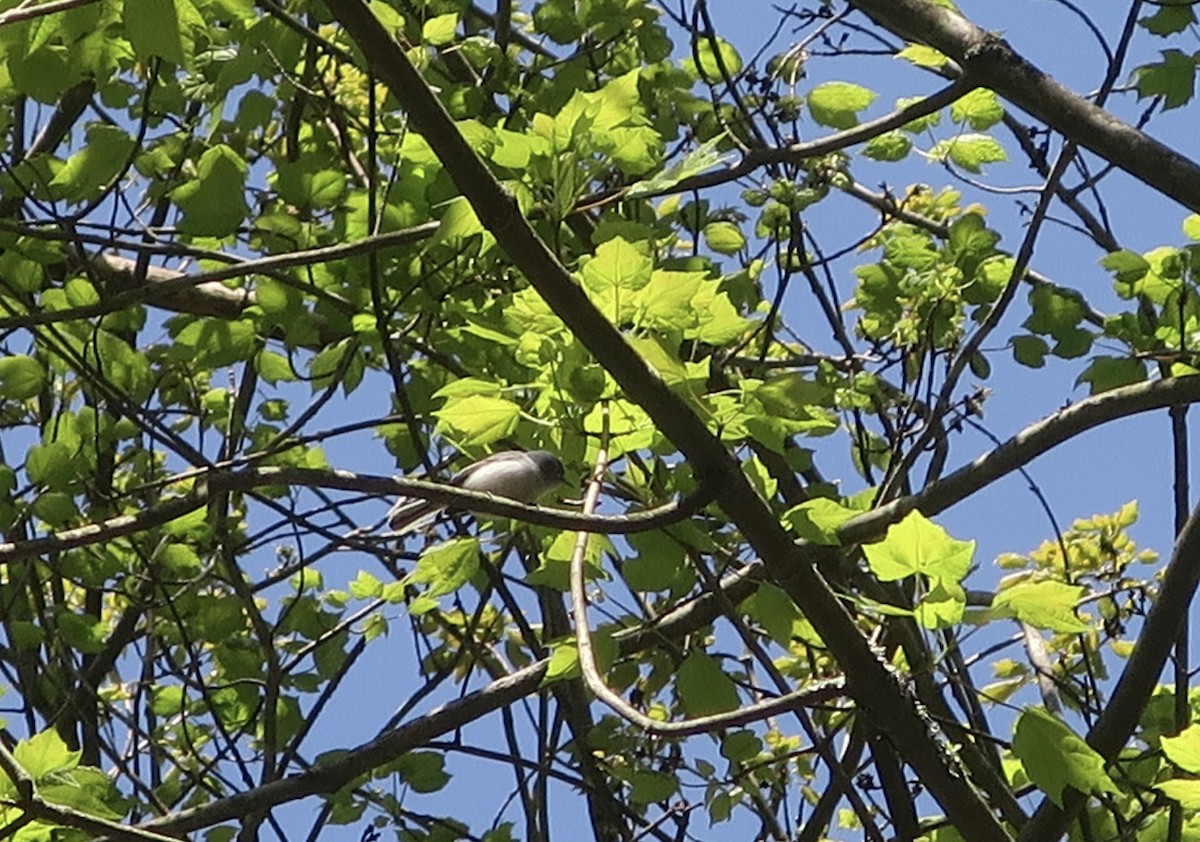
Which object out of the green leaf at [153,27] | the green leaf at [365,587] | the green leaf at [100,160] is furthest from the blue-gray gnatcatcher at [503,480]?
the green leaf at [153,27]

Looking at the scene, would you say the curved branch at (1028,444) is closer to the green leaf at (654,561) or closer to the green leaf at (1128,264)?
the green leaf at (1128,264)

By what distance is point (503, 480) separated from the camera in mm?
2287

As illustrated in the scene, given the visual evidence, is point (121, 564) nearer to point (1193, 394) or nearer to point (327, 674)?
point (327, 674)

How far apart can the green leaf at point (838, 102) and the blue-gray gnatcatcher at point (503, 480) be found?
0.64 metres

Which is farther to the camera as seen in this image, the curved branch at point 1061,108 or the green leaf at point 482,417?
the curved branch at point 1061,108

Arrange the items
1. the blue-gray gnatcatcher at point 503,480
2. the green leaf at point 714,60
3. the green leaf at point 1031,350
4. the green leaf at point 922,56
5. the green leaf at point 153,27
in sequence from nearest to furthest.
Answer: the green leaf at point 153,27 → the blue-gray gnatcatcher at point 503,480 → the green leaf at point 922,56 → the green leaf at point 1031,350 → the green leaf at point 714,60

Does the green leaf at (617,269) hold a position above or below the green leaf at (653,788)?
above

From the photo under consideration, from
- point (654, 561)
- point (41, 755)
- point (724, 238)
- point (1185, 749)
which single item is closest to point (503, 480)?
point (654, 561)

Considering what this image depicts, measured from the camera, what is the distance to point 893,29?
211 cm

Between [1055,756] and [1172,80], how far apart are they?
120cm

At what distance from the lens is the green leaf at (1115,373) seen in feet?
7.59

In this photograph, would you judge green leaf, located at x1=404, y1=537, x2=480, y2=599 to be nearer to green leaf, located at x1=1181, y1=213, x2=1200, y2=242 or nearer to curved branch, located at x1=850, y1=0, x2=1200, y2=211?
curved branch, located at x1=850, y1=0, x2=1200, y2=211

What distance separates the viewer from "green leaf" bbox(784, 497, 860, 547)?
1747 millimetres

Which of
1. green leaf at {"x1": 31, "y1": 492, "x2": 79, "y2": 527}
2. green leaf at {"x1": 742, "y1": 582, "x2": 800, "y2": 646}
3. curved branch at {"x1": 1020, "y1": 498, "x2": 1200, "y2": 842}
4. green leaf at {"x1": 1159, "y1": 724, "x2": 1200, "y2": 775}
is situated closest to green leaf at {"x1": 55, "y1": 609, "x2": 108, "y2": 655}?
green leaf at {"x1": 31, "y1": 492, "x2": 79, "y2": 527}
